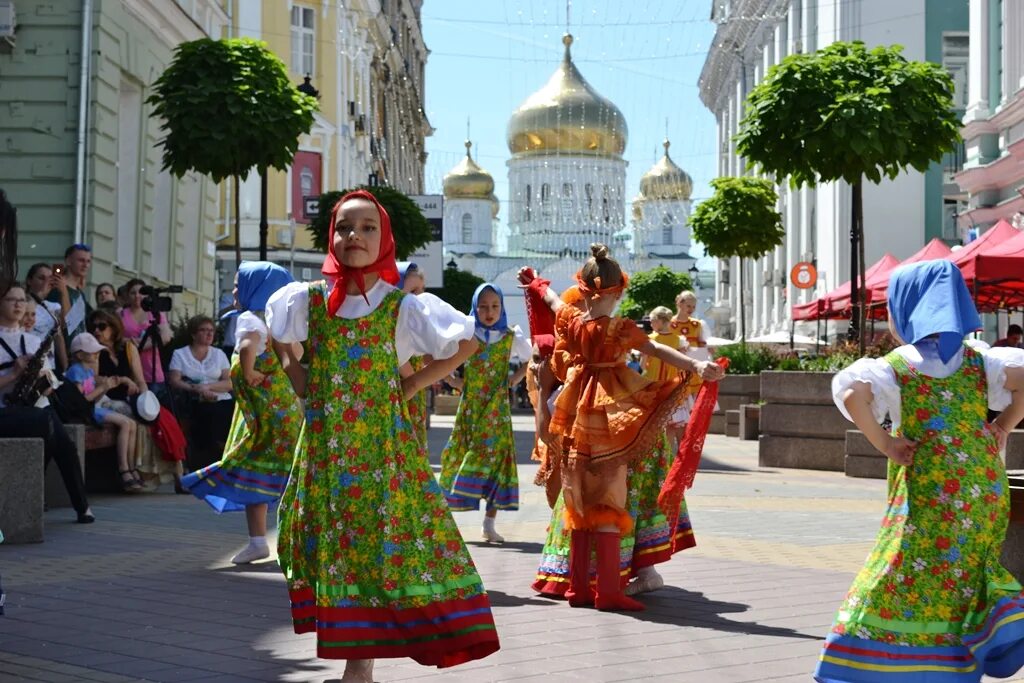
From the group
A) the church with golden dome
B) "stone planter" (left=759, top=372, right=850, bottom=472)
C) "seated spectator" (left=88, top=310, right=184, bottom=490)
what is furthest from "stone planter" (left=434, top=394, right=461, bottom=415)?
the church with golden dome

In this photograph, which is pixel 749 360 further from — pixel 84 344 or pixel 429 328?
pixel 429 328

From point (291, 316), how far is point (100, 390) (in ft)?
28.8

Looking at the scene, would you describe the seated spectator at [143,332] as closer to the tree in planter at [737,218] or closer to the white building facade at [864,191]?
the white building facade at [864,191]

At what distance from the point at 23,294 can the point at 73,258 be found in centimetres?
280

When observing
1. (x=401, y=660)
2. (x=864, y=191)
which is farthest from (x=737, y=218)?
(x=401, y=660)

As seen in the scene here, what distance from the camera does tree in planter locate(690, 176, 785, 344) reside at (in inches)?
1603

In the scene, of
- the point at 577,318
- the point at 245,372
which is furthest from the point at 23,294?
A: the point at 577,318

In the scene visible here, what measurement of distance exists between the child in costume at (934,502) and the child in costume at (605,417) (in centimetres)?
246

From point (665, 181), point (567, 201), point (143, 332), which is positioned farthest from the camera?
point (665, 181)

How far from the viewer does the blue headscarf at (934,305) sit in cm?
533

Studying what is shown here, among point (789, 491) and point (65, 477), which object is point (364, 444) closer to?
point (65, 477)

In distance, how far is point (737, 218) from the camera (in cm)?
4084

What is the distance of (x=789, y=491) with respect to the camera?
15.6 meters

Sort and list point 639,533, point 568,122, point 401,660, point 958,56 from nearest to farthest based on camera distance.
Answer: point 401,660
point 639,533
point 958,56
point 568,122
